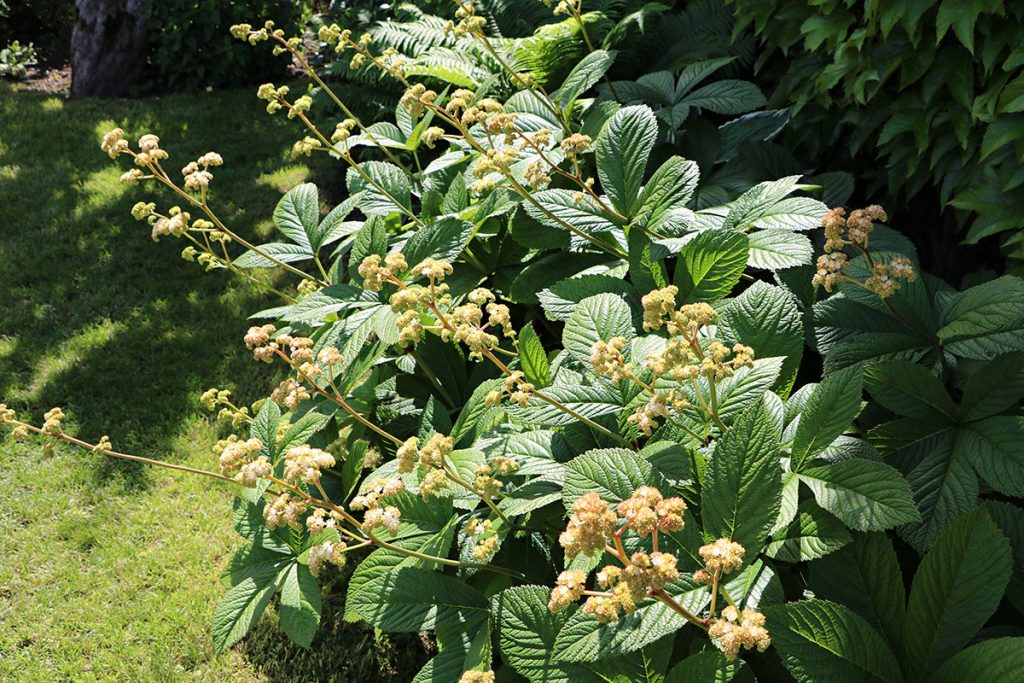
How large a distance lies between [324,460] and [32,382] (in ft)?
9.61

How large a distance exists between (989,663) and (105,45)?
7.29m

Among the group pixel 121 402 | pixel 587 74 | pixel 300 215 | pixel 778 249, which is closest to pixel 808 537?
pixel 778 249

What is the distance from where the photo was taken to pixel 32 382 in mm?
3783

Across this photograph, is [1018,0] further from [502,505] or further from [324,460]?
[324,460]

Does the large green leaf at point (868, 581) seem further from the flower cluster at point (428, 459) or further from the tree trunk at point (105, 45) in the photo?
the tree trunk at point (105, 45)

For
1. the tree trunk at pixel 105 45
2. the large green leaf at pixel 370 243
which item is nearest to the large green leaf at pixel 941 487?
the large green leaf at pixel 370 243

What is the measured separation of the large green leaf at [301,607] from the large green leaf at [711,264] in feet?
3.78

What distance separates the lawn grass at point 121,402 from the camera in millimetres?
2625

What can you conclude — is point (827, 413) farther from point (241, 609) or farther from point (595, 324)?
point (241, 609)

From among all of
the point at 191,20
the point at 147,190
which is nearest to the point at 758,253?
the point at 147,190

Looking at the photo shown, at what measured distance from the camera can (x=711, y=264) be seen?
1.97 metres

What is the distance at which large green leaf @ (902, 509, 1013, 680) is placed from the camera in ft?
4.47

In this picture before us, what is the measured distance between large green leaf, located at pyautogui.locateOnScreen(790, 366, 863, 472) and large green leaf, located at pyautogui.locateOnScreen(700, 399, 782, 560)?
13cm

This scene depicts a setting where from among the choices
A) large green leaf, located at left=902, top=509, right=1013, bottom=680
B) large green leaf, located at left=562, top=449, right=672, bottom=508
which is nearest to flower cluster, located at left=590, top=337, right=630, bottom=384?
large green leaf, located at left=562, top=449, right=672, bottom=508
